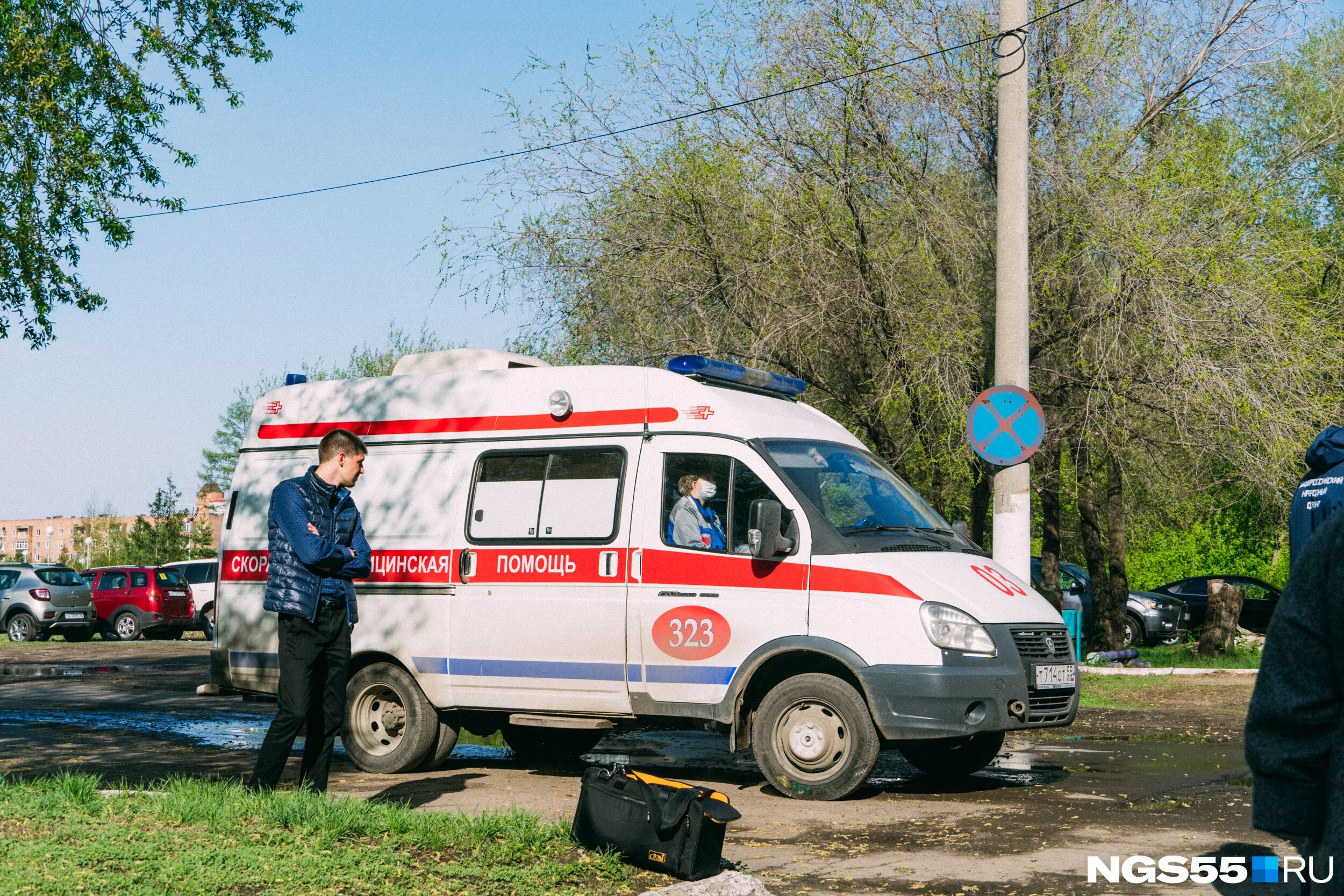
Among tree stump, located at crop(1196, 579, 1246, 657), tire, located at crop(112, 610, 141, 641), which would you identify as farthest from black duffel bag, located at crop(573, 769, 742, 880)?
tire, located at crop(112, 610, 141, 641)

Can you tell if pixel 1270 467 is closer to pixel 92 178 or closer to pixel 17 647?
pixel 92 178

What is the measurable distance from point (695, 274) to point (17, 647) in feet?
57.5

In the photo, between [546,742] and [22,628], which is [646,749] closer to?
[546,742]

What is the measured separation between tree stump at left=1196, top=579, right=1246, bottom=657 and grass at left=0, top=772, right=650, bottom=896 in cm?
1648

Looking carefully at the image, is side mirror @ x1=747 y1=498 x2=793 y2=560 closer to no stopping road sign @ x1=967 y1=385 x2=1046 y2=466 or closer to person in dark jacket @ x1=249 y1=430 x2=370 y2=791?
person in dark jacket @ x1=249 y1=430 x2=370 y2=791

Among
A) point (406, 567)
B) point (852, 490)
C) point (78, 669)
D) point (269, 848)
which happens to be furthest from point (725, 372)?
point (78, 669)

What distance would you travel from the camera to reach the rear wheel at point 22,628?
1141 inches

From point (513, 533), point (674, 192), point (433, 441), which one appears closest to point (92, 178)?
point (674, 192)

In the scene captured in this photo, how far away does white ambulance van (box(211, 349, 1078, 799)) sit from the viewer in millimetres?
8016

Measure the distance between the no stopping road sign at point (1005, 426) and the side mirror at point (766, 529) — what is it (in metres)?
3.40

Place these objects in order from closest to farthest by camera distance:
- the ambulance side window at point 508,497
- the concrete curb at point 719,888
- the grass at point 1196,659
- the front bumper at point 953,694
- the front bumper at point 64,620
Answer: the concrete curb at point 719,888 < the front bumper at point 953,694 < the ambulance side window at point 508,497 < the grass at point 1196,659 < the front bumper at point 64,620

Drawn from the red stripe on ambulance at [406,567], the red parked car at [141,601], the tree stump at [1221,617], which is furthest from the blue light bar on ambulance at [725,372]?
the red parked car at [141,601]

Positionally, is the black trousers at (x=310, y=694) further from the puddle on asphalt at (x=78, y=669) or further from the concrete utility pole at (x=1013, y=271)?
the puddle on asphalt at (x=78, y=669)

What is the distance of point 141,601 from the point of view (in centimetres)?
2902
